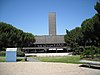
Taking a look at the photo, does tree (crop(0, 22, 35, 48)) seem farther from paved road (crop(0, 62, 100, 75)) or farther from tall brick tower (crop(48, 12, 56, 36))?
tall brick tower (crop(48, 12, 56, 36))

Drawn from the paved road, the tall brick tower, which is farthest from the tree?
the tall brick tower

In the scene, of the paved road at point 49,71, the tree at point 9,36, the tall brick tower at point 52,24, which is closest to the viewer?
the paved road at point 49,71

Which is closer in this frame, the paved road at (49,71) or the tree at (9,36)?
the paved road at (49,71)

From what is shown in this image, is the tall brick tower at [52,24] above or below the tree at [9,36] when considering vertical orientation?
above

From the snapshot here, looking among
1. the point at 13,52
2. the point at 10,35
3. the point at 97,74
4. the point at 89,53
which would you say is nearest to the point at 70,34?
the point at 10,35

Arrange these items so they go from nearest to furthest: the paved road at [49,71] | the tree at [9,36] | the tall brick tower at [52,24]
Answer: the paved road at [49,71]
the tree at [9,36]
the tall brick tower at [52,24]

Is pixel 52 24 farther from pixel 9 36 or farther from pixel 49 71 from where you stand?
pixel 49 71

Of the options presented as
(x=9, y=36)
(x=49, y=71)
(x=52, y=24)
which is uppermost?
(x=52, y=24)

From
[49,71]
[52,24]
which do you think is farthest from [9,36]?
[52,24]

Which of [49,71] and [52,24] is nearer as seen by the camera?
[49,71]

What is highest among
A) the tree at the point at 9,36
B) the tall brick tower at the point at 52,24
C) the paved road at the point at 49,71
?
the tall brick tower at the point at 52,24

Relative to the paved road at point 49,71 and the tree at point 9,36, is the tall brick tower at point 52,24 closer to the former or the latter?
the tree at point 9,36

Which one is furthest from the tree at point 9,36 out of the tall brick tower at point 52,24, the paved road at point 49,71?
the tall brick tower at point 52,24

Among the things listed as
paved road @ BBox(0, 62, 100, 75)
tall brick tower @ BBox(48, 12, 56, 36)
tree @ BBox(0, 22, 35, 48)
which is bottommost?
paved road @ BBox(0, 62, 100, 75)
